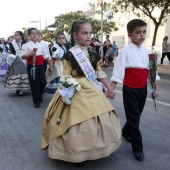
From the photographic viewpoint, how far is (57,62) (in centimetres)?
659

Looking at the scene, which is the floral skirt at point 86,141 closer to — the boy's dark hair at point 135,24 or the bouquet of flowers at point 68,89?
the bouquet of flowers at point 68,89

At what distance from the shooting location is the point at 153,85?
3.46 m

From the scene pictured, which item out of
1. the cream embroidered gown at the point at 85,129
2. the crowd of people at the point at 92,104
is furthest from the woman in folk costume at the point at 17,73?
the cream embroidered gown at the point at 85,129

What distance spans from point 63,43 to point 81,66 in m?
3.23

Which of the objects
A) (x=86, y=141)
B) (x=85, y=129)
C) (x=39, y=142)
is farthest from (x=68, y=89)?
(x=39, y=142)

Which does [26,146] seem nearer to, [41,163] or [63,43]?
[41,163]

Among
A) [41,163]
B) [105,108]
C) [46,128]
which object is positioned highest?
[105,108]

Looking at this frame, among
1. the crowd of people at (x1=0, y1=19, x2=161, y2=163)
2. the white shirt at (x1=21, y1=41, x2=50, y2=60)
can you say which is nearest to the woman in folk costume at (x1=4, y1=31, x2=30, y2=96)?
the white shirt at (x1=21, y1=41, x2=50, y2=60)

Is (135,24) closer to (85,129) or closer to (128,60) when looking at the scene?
(128,60)

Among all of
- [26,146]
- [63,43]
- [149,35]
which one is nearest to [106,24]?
[149,35]

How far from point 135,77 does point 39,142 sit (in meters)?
1.69

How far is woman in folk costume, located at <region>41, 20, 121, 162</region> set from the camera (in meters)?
2.95

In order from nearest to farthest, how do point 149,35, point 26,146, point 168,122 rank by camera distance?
point 26,146 → point 168,122 → point 149,35

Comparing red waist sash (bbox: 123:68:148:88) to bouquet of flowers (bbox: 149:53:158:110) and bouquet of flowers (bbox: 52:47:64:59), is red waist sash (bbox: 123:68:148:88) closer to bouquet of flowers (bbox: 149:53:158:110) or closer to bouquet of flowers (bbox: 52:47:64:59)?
bouquet of flowers (bbox: 149:53:158:110)
